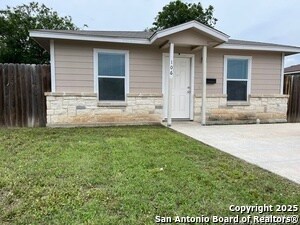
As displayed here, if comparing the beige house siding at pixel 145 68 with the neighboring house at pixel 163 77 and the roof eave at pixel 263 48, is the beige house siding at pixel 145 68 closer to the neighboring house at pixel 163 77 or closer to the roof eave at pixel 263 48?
the neighboring house at pixel 163 77

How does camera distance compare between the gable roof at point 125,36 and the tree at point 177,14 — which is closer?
the gable roof at point 125,36

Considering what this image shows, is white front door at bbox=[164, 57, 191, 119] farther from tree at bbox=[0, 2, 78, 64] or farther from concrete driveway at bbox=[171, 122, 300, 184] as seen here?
tree at bbox=[0, 2, 78, 64]

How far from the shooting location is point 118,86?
8.19 meters

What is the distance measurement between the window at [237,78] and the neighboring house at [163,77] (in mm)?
34

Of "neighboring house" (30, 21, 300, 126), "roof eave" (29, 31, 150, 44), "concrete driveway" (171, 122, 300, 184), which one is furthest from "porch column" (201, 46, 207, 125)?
"roof eave" (29, 31, 150, 44)

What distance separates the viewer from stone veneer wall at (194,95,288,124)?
891 cm

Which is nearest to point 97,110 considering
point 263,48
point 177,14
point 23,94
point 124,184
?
point 23,94

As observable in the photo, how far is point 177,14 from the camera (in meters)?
24.7

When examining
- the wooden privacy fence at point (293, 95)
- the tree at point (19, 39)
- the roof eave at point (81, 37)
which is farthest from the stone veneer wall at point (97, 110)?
the tree at point (19, 39)

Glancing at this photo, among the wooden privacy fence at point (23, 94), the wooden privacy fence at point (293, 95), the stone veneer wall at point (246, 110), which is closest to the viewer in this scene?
the wooden privacy fence at point (23, 94)

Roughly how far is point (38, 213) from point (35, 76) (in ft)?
19.9

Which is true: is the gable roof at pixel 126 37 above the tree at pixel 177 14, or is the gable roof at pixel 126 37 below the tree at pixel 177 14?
below

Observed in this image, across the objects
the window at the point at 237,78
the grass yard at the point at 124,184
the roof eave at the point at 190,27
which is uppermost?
the roof eave at the point at 190,27

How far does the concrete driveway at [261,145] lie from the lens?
4.01 meters
